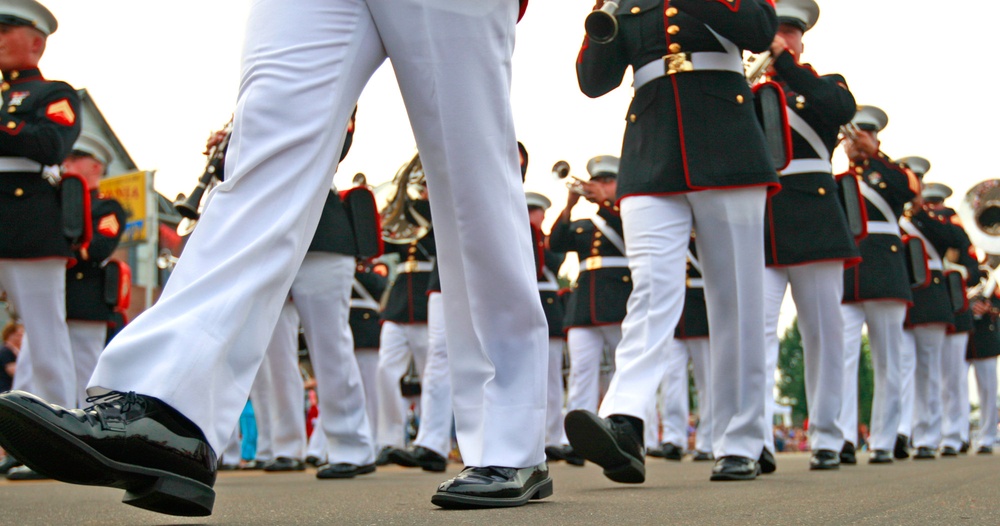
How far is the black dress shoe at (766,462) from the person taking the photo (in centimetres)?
499

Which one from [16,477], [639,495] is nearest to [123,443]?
[639,495]

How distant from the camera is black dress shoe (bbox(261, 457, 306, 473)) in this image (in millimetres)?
6555

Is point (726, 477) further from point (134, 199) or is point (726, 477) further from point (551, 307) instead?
point (134, 199)

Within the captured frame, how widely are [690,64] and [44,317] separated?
3.25 metres

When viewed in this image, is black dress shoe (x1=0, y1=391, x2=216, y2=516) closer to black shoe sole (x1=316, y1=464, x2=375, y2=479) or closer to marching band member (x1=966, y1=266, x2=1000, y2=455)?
black shoe sole (x1=316, y1=464, x2=375, y2=479)

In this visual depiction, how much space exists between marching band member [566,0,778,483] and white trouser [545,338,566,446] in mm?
4227

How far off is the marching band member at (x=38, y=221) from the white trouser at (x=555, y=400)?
160 inches

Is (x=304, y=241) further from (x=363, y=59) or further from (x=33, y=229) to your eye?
(x=33, y=229)

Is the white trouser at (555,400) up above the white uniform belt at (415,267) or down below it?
below

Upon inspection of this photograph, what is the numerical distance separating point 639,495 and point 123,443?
69.3 inches

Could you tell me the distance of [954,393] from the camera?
36.8 feet

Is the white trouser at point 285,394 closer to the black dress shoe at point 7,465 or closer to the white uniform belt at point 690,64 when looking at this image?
the black dress shoe at point 7,465

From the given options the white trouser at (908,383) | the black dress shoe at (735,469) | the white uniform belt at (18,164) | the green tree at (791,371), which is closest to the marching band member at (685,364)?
the white trouser at (908,383)

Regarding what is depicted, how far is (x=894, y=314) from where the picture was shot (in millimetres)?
7859
